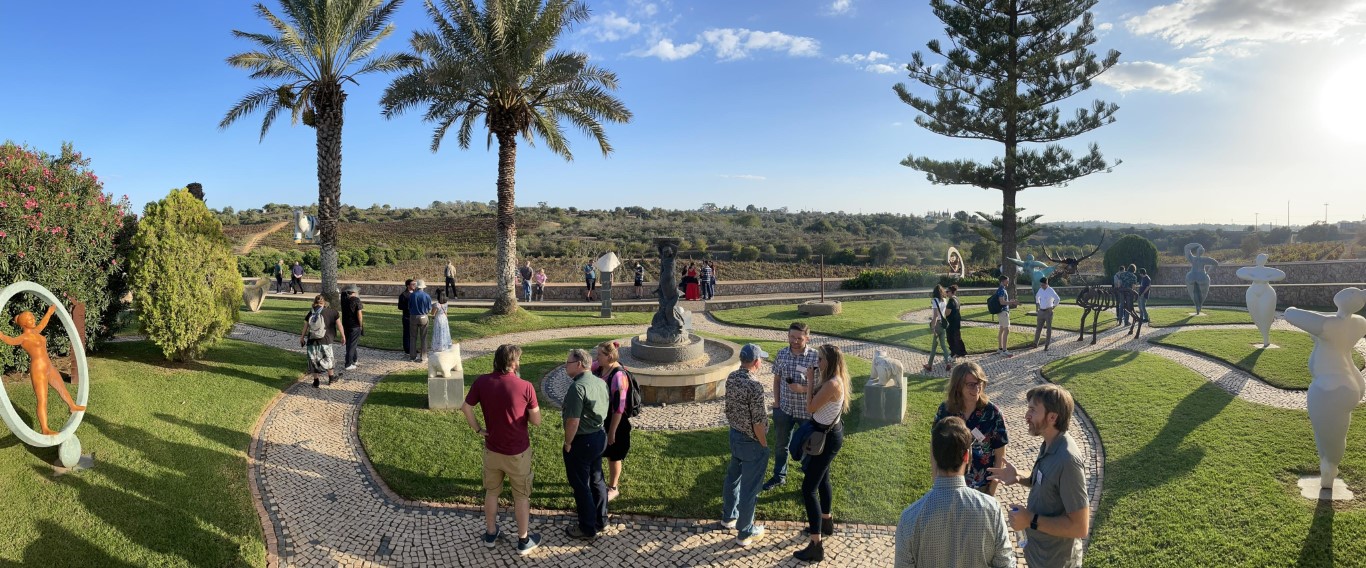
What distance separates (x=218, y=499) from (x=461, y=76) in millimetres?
10617

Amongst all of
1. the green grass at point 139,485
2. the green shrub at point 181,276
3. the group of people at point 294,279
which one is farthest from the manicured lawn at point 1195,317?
the group of people at point 294,279

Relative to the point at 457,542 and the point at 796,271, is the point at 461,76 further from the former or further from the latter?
the point at 796,271

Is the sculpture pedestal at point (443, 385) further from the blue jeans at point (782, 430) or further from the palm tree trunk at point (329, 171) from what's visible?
the palm tree trunk at point (329, 171)

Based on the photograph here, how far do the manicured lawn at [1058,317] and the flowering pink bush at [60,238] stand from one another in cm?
1673

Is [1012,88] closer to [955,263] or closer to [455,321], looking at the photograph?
[955,263]

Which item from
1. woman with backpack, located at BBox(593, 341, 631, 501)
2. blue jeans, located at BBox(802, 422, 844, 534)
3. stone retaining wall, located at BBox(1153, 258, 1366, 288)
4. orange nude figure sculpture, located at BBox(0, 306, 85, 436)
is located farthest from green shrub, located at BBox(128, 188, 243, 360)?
stone retaining wall, located at BBox(1153, 258, 1366, 288)

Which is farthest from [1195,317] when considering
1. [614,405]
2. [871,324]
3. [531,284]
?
[531,284]

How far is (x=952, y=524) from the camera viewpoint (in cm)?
269

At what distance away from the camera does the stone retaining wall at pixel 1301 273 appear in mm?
20250

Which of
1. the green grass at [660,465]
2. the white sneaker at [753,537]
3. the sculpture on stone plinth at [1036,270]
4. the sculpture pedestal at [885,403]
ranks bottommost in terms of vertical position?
the white sneaker at [753,537]

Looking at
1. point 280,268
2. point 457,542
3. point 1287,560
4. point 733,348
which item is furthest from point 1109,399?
point 280,268

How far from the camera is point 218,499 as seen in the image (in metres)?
5.43

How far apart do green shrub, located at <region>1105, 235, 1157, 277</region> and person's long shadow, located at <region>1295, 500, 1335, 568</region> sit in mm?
20885

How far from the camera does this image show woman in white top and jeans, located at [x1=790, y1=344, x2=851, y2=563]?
4559 mm
